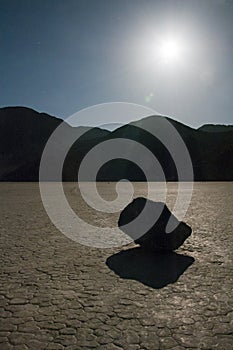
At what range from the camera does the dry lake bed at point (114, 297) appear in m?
4.30

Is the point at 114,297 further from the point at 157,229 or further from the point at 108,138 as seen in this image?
the point at 108,138

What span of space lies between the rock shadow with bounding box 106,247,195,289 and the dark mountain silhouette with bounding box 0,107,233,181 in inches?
3542

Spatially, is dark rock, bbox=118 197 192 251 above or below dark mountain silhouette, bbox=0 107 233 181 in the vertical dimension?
below

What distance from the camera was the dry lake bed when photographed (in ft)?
14.1

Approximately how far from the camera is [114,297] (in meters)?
5.68

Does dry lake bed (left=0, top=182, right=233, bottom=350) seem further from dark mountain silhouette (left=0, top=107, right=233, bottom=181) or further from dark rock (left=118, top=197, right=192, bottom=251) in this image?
dark mountain silhouette (left=0, top=107, right=233, bottom=181)

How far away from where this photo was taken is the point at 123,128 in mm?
162000

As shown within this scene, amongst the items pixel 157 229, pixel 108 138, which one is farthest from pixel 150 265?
pixel 108 138

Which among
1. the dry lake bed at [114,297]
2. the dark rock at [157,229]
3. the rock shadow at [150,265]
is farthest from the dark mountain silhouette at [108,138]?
the dry lake bed at [114,297]

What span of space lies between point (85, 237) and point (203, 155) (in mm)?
109599

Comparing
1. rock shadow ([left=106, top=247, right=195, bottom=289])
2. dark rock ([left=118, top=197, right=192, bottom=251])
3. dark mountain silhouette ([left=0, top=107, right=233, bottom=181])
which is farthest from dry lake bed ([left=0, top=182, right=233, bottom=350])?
dark mountain silhouette ([left=0, top=107, right=233, bottom=181])

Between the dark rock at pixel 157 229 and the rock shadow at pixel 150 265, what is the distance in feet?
0.83

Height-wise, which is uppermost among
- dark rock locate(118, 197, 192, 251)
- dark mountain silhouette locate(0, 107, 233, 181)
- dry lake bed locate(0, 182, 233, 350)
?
dark mountain silhouette locate(0, 107, 233, 181)

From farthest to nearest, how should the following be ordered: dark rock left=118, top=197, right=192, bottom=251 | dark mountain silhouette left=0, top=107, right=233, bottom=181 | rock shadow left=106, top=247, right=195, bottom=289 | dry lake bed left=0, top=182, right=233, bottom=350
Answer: dark mountain silhouette left=0, top=107, right=233, bottom=181 < dark rock left=118, top=197, right=192, bottom=251 < rock shadow left=106, top=247, right=195, bottom=289 < dry lake bed left=0, top=182, right=233, bottom=350
